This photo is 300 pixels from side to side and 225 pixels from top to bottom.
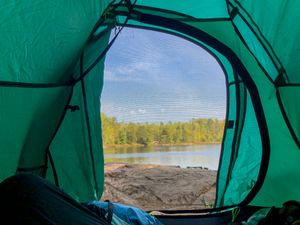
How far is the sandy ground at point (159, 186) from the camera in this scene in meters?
2.76

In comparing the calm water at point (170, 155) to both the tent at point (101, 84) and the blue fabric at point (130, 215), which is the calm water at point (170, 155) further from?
the blue fabric at point (130, 215)

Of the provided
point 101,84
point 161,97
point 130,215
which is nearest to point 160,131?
point 161,97

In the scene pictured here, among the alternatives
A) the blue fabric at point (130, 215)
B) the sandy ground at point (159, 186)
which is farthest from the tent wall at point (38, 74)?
the sandy ground at point (159, 186)

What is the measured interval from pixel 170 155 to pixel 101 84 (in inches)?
30.8

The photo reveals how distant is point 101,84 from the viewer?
92.2 inches

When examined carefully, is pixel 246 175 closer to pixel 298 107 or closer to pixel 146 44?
pixel 298 107

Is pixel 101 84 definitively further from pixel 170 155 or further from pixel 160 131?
pixel 170 155

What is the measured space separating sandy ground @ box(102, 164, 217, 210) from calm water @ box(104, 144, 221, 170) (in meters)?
0.19

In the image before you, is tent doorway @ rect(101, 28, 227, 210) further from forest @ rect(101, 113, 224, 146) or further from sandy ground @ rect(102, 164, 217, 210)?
sandy ground @ rect(102, 164, 217, 210)

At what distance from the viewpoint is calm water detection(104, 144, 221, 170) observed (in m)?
2.58

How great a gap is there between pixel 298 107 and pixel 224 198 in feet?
2.53

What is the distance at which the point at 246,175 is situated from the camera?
7.38 ft

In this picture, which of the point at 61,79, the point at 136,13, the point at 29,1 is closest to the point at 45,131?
the point at 61,79

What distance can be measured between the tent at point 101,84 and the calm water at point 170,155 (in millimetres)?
147
